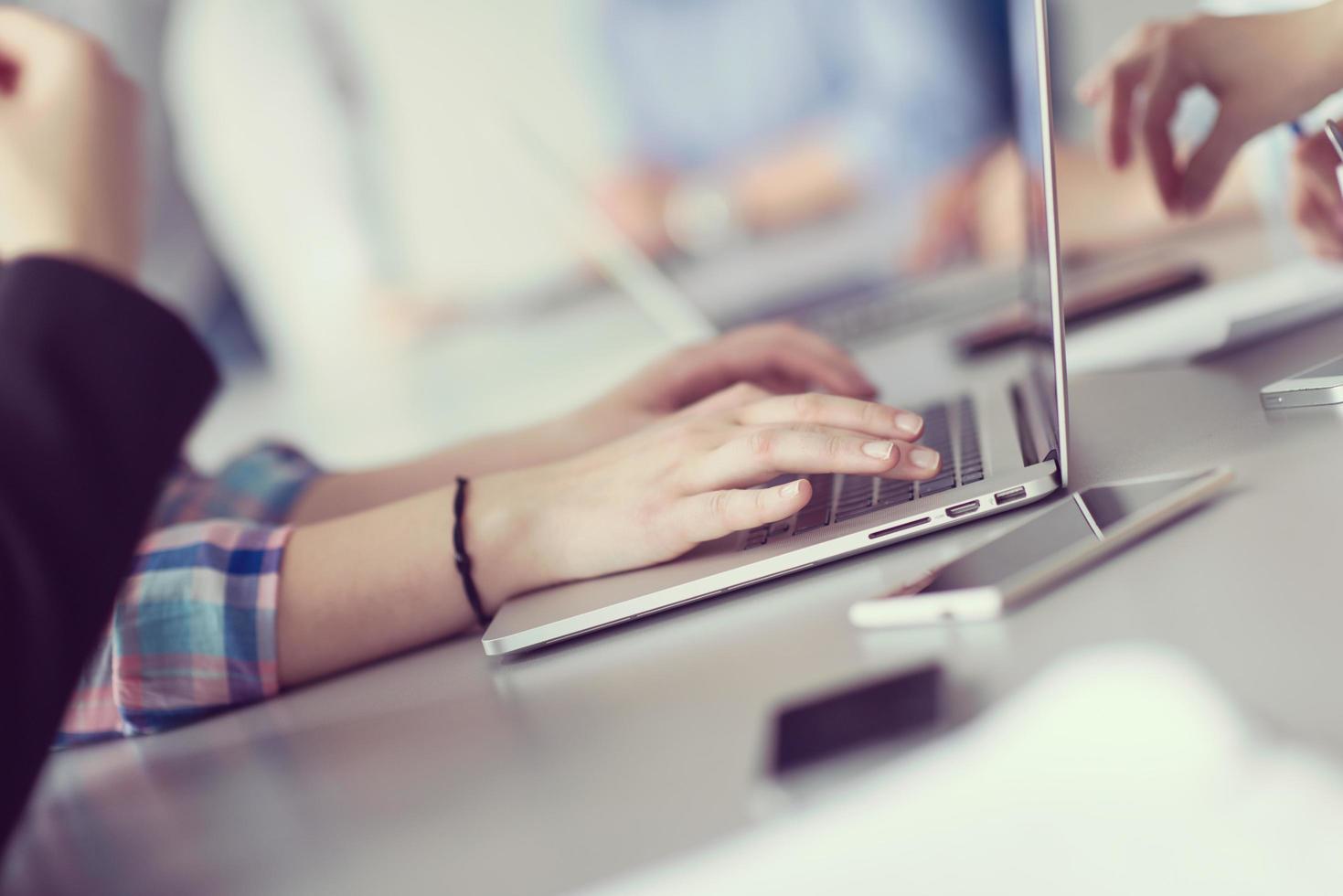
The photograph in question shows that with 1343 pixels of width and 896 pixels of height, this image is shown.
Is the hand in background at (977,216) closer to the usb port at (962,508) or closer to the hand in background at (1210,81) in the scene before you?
the hand in background at (1210,81)

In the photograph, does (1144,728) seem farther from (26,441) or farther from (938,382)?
(938,382)

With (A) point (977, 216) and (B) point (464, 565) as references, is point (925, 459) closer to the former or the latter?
(B) point (464, 565)

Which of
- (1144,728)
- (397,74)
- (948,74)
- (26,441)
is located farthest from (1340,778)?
(397,74)

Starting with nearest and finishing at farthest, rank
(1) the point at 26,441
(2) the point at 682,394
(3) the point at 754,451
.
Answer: (1) the point at 26,441 < (3) the point at 754,451 < (2) the point at 682,394

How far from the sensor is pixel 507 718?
528 mm

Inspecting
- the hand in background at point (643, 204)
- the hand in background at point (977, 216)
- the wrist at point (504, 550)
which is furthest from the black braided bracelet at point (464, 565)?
the hand in background at point (643, 204)

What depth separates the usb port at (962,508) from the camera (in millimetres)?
585

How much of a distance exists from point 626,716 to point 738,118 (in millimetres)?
5007

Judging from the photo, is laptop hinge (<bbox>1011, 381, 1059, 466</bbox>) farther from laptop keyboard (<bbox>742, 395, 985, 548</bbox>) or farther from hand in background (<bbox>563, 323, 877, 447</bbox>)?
hand in background (<bbox>563, 323, 877, 447</bbox>)

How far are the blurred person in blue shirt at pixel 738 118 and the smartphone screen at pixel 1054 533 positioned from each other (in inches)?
184

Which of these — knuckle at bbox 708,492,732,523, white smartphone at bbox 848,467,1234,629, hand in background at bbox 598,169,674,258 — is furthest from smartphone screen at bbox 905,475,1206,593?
hand in background at bbox 598,169,674,258

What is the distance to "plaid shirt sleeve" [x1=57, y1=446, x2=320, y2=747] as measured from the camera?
68cm

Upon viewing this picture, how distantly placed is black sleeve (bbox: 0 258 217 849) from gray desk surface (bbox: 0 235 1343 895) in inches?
3.5

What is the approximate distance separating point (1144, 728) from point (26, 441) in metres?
0.42
